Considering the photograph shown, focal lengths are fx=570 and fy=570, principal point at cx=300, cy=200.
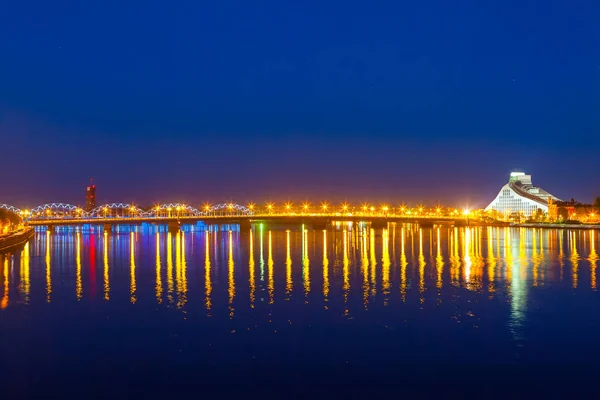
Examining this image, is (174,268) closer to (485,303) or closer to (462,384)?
(485,303)

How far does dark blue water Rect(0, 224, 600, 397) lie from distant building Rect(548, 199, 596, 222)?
3395 inches

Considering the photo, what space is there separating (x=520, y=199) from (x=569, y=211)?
90.0 ft

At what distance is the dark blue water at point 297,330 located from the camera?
10859 millimetres

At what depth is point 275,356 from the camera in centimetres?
1212

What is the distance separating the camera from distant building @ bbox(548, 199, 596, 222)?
4134 inches

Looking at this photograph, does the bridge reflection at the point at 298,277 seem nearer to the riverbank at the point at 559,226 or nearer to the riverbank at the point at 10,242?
the riverbank at the point at 10,242

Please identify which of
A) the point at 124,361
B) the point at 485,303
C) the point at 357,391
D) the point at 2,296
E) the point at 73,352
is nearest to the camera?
the point at 357,391

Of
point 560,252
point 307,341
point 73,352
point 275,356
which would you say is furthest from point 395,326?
point 560,252

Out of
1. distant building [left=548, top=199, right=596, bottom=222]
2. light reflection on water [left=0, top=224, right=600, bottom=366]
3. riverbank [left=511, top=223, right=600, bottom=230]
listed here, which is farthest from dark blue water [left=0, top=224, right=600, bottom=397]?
distant building [left=548, top=199, right=596, bottom=222]

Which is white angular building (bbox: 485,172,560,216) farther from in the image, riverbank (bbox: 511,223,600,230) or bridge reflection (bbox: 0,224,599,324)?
bridge reflection (bbox: 0,224,599,324)

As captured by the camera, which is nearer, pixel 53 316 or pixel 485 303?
pixel 53 316

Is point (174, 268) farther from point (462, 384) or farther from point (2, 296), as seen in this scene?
point (462, 384)

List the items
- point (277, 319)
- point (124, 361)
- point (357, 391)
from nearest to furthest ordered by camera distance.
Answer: point (357, 391), point (124, 361), point (277, 319)

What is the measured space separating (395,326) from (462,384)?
14.6 ft
